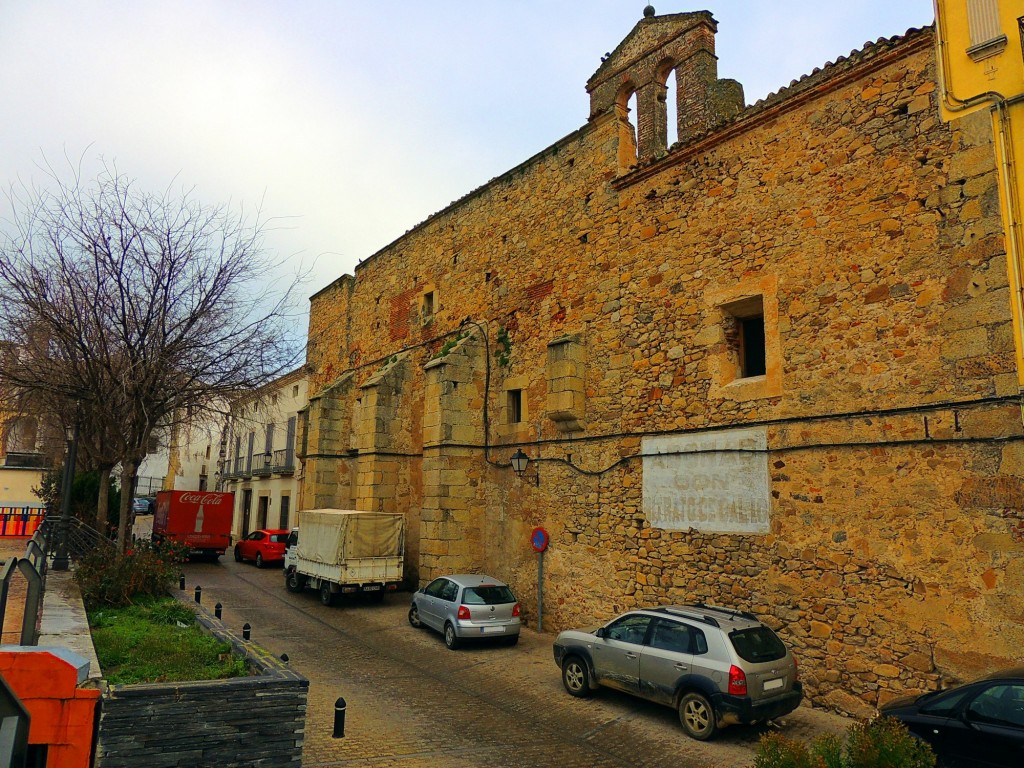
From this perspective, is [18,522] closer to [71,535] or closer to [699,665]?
[71,535]

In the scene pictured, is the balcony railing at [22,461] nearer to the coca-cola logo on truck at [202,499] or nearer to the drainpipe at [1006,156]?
the coca-cola logo on truck at [202,499]

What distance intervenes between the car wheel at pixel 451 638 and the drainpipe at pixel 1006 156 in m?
8.54

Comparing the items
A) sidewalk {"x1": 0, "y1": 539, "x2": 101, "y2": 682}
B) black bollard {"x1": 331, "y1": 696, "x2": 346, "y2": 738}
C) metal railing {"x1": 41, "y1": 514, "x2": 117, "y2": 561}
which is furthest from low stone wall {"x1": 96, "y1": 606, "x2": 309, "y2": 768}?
metal railing {"x1": 41, "y1": 514, "x2": 117, "y2": 561}

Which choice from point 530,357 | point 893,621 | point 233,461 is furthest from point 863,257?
point 233,461

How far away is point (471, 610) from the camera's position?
11.3 meters

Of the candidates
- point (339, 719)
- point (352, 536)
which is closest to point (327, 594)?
point (352, 536)

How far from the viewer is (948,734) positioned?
560 cm

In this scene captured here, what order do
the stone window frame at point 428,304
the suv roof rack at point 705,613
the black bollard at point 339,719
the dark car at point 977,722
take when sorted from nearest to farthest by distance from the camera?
the dark car at point 977,722
the black bollard at point 339,719
the suv roof rack at point 705,613
the stone window frame at point 428,304

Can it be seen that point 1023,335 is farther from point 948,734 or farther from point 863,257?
point 948,734

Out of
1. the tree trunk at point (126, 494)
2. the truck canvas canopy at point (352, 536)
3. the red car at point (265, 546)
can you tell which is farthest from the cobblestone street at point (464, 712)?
the red car at point (265, 546)

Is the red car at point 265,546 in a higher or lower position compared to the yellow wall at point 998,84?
lower

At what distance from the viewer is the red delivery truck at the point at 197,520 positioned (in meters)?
21.5

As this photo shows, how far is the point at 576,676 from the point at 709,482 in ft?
11.0

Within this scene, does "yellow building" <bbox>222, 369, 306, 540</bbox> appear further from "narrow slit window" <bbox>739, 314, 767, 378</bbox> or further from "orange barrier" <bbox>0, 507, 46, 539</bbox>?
"narrow slit window" <bbox>739, 314, 767, 378</bbox>
